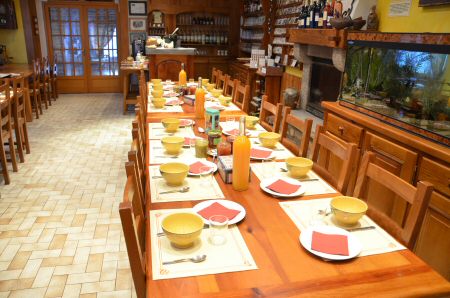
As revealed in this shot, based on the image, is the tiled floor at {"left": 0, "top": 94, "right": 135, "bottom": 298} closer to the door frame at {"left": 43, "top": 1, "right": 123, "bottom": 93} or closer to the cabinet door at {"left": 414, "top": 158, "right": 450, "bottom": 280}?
the cabinet door at {"left": 414, "top": 158, "right": 450, "bottom": 280}

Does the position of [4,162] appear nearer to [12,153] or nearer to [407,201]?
[12,153]

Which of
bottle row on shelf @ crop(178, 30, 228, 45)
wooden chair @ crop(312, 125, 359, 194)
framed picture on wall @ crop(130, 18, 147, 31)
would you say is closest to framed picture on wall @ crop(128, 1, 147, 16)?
framed picture on wall @ crop(130, 18, 147, 31)

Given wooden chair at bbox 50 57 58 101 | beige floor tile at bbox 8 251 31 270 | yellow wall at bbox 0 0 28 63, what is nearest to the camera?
beige floor tile at bbox 8 251 31 270

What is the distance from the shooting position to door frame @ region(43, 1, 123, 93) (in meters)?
7.62

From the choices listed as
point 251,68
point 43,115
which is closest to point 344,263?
point 251,68

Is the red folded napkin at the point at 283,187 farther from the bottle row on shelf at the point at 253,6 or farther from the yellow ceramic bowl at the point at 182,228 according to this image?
the bottle row on shelf at the point at 253,6

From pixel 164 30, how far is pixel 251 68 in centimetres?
279

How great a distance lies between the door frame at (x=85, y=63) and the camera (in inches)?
300

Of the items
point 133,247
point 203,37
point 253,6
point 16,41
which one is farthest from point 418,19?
point 16,41

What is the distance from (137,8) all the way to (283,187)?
6999 millimetres

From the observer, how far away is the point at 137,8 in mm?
7574

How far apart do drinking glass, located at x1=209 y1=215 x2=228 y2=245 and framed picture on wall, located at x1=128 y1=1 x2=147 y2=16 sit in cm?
724

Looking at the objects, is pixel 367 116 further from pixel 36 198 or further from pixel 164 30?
pixel 164 30

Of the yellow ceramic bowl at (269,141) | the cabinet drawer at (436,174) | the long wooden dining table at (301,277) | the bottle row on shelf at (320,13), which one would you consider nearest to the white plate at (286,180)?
the long wooden dining table at (301,277)
